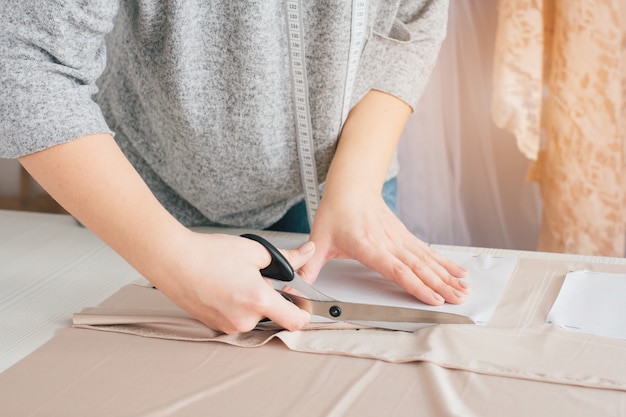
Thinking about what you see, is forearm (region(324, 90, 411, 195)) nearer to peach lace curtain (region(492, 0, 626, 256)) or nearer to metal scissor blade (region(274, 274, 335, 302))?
metal scissor blade (region(274, 274, 335, 302))

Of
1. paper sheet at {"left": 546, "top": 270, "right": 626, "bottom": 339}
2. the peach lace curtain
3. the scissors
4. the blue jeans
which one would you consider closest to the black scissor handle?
the scissors

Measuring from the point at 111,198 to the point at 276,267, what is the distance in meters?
0.16

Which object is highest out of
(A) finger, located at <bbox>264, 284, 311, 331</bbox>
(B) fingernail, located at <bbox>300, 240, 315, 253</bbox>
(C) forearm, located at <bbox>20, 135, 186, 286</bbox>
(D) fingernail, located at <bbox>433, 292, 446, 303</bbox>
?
(C) forearm, located at <bbox>20, 135, 186, 286</bbox>

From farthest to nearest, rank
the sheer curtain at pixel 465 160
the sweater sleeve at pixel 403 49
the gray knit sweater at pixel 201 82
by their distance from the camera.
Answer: the sheer curtain at pixel 465 160
the sweater sleeve at pixel 403 49
the gray knit sweater at pixel 201 82

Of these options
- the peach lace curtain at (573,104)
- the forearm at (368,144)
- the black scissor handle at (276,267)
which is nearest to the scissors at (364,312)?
the black scissor handle at (276,267)

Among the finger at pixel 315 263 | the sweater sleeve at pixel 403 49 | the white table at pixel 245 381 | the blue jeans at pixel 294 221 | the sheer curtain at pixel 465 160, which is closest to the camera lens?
the white table at pixel 245 381

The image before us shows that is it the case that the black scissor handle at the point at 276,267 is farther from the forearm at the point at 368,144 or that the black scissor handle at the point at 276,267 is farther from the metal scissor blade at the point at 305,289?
the forearm at the point at 368,144

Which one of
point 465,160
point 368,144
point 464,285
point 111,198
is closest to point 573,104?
point 465,160

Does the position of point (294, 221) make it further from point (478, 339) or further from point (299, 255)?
point (478, 339)

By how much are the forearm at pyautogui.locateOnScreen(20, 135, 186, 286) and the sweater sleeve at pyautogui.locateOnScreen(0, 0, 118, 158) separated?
2 cm

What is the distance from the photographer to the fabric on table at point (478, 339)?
60cm

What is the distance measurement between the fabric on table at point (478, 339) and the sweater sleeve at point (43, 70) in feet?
0.59

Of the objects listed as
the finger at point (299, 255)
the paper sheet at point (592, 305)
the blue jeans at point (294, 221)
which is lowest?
the blue jeans at point (294, 221)

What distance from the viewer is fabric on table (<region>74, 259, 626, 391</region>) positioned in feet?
1.96
